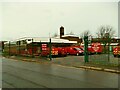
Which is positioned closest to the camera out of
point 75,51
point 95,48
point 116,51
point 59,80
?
point 59,80

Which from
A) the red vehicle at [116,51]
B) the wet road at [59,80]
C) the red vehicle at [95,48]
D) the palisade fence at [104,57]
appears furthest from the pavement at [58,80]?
the red vehicle at [116,51]

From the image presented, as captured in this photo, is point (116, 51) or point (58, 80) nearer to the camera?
point (58, 80)

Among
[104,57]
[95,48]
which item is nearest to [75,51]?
[95,48]

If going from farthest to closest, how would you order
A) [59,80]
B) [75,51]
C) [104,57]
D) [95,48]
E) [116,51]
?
[75,51] < [116,51] < [95,48] < [104,57] < [59,80]

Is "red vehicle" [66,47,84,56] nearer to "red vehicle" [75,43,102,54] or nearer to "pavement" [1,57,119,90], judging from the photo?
"red vehicle" [75,43,102,54]

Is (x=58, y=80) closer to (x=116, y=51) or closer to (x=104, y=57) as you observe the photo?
(x=104, y=57)

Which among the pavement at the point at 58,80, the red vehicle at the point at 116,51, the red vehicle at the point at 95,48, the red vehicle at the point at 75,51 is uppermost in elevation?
the red vehicle at the point at 95,48

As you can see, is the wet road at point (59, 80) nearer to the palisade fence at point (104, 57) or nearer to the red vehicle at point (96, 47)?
the palisade fence at point (104, 57)

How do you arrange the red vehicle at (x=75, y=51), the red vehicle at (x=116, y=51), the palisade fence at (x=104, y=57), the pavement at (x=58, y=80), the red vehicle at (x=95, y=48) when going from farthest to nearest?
the red vehicle at (x=75, y=51) < the red vehicle at (x=116, y=51) < the red vehicle at (x=95, y=48) < the palisade fence at (x=104, y=57) < the pavement at (x=58, y=80)

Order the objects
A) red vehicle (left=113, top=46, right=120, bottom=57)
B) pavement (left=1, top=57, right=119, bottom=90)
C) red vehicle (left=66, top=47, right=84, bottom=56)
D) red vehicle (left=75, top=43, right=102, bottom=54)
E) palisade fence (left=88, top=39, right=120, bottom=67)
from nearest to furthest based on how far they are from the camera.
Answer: pavement (left=1, top=57, right=119, bottom=90) < palisade fence (left=88, top=39, right=120, bottom=67) < red vehicle (left=75, top=43, right=102, bottom=54) < red vehicle (left=113, top=46, right=120, bottom=57) < red vehicle (left=66, top=47, right=84, bottom=56)

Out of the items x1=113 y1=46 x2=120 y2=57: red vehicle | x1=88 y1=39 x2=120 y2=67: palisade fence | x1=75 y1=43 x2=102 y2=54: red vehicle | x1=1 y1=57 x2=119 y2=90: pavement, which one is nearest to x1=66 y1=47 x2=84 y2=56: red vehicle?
x1=113 y1=46 x2=120 y2=57: red vehicle

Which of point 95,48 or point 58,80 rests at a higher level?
point 95,48

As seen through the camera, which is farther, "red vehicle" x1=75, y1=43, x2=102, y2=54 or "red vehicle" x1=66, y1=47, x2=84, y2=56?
"red vehicle" x1=66, y1=47, x2=84, y2=56

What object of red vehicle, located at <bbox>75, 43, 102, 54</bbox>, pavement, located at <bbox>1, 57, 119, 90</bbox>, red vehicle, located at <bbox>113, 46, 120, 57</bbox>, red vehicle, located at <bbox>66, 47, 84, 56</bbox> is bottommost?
pavement, located at <bbox>1, 57, 119, 90</bbox>
